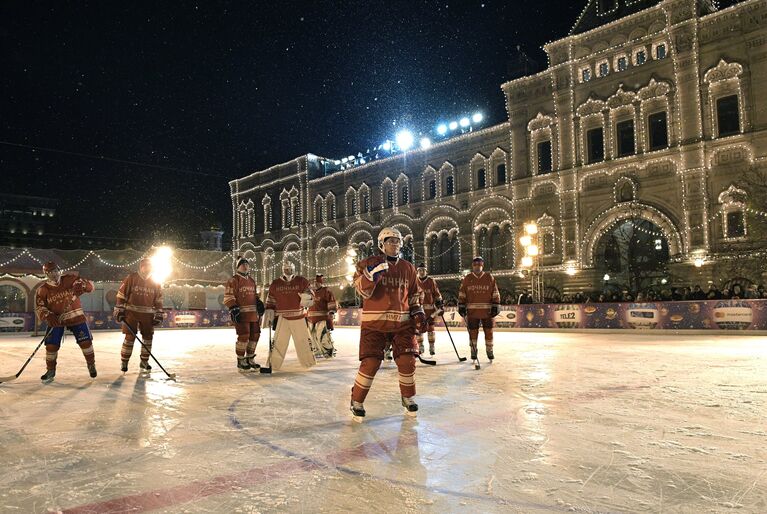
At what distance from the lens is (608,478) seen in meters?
3.41

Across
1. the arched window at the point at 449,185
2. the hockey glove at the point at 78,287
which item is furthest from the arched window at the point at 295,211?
the hockey glove at the point at 78,287

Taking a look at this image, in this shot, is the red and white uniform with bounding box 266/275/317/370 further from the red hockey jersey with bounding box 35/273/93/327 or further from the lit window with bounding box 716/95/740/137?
the lit window with bounding box 716/95/740/137

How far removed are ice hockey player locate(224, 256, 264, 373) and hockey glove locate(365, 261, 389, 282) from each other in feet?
14.3

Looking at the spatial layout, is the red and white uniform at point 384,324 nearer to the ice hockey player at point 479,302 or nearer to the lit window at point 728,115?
the ice hockey player at point 479,302

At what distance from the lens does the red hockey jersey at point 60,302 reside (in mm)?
8406

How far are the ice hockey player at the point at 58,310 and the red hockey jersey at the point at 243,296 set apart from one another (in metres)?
2.17

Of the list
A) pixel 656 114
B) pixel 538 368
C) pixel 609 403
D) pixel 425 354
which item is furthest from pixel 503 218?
pixel 609 403

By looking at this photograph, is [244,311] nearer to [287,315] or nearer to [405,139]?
[287,315]

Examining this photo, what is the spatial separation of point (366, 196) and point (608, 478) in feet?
129

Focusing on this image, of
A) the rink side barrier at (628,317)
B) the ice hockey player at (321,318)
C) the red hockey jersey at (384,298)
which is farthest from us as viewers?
the rink side barrier at (628,317)

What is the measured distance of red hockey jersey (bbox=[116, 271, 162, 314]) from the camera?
9.48m

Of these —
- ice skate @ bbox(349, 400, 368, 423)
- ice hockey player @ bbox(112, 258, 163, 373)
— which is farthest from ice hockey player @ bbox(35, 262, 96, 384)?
ice skate @ bbox(349, 400, 368, 423)

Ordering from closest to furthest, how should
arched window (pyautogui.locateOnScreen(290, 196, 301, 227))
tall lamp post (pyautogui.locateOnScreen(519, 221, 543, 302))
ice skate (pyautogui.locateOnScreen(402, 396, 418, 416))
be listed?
ice skate (pyautogui.locateOnScreen(402, 396, 418, 416))
tall lamp post (pyautogui.locateOnScreen(519, 221, 543, 302))
arched window (pyautogui.locateOnScreen(290, 196, 301, 227))

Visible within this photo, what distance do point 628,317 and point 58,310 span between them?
17688 mm
